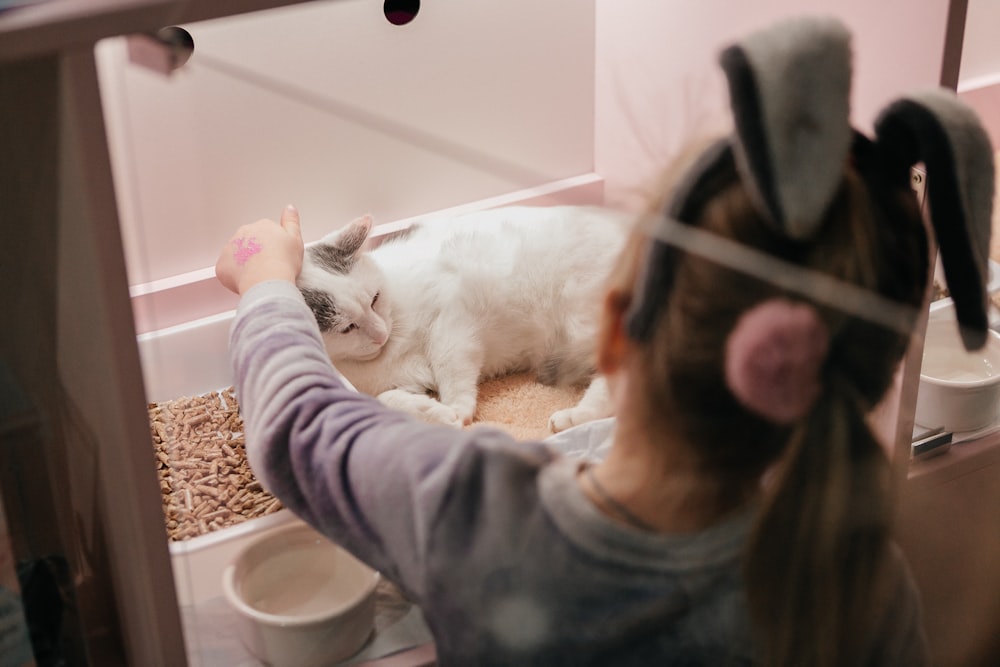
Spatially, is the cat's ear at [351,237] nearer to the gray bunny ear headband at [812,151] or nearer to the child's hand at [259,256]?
the child's hand at [259,256]

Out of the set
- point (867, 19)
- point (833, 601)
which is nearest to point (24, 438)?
point (833, 601)

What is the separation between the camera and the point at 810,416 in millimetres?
628

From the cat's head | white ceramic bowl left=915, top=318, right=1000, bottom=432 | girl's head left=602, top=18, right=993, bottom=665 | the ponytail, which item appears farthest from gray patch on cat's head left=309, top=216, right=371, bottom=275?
white ceramic bowl left=915, top=318, right=1000, bottom=432

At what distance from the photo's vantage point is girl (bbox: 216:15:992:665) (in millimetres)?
583

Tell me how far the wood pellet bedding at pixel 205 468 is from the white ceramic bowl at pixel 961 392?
0.68 m

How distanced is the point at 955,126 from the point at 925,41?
0.32 metres

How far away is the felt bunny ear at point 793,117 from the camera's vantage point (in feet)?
1.82

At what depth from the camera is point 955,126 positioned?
60 centimetres

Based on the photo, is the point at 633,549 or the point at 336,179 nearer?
the point at 633,549

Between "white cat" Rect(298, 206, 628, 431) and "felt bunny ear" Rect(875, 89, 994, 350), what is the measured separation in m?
0.22

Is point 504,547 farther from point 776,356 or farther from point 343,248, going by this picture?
point 343,248

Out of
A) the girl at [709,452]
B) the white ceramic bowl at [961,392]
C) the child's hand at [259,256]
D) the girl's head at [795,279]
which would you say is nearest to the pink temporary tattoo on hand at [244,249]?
the child's hand at [259,256]

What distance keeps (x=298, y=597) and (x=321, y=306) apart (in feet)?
0.81

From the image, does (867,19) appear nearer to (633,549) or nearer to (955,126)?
(955,126)
